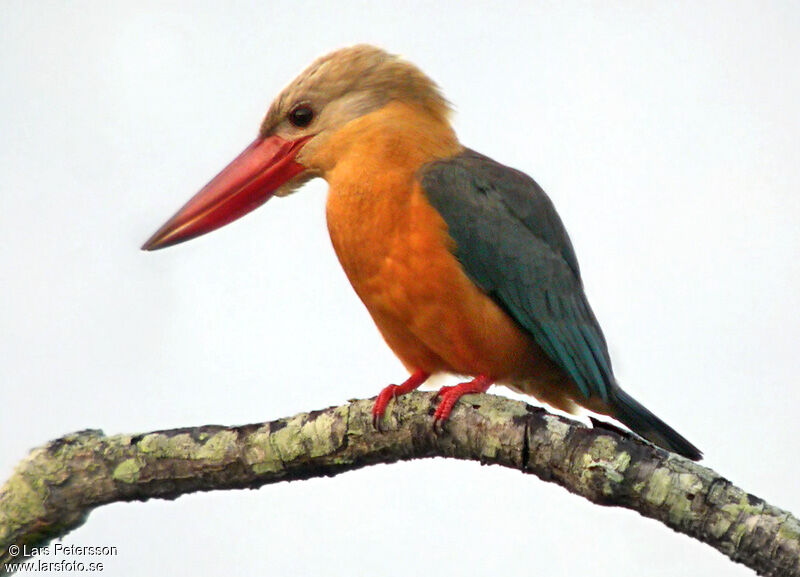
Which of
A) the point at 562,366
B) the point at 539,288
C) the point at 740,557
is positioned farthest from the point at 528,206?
the point at 740,557

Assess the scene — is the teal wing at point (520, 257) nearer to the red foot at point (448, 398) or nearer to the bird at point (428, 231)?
the bird at point (428, 231)

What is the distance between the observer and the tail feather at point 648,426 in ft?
16.0

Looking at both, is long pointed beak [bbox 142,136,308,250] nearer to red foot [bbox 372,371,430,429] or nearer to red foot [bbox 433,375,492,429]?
red foot [bbox 372,371,430,429]

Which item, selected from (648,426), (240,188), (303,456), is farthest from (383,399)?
(240,188)

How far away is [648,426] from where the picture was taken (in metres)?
5.03

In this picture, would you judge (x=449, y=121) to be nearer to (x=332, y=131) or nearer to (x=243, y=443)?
(x=332, y=131)

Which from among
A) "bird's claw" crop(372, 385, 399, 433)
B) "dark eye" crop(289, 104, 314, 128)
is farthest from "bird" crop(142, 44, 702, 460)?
"bird's claw" crop(372, 385, 399, 433)

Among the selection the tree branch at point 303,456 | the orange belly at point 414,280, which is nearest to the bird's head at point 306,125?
the orange belly at point 414,280

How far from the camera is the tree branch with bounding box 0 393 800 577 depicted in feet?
12.2

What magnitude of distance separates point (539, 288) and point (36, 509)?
8.10ft

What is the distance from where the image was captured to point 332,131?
5.48 meters

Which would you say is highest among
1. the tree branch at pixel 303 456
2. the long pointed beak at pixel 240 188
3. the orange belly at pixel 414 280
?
the long pointed beak at pixel 240 188

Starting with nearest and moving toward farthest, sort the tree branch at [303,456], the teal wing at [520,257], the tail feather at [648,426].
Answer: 1. the tree branch at [303,456]
2. the tail feather at [648,426]
3. the teal wing at [520,257]

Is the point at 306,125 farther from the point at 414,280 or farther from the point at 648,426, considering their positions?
the point at 648,426
